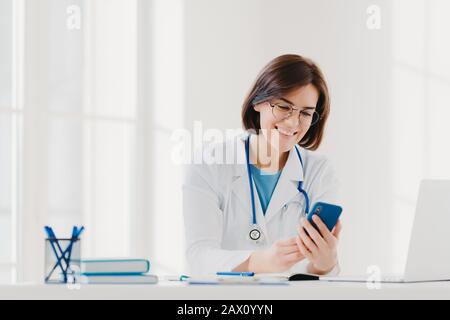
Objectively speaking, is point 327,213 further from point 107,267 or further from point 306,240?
point 107,267

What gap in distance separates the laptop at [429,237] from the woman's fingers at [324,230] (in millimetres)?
227

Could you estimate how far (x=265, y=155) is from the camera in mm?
2832

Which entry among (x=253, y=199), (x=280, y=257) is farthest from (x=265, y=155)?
(x=280, y=257)

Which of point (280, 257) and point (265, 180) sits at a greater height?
point (265, 180)

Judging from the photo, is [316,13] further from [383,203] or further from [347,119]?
[383,203]

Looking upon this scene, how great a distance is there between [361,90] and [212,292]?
2.52 m

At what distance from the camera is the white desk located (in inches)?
53.4

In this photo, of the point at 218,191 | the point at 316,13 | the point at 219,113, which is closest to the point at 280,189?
the point at 218,191

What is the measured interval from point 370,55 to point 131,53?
3.92ft

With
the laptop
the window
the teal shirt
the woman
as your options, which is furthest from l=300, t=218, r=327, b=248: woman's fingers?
the window

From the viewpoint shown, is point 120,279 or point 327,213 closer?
point 120,279

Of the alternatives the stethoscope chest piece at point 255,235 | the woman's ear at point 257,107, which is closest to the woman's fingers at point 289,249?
the stethoscope chest piece at point 255,235

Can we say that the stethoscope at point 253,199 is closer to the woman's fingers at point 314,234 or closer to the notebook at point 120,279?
the woman's fingers at point 314,234

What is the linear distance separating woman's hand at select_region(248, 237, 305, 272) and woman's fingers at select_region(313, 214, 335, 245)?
11 centimetres
